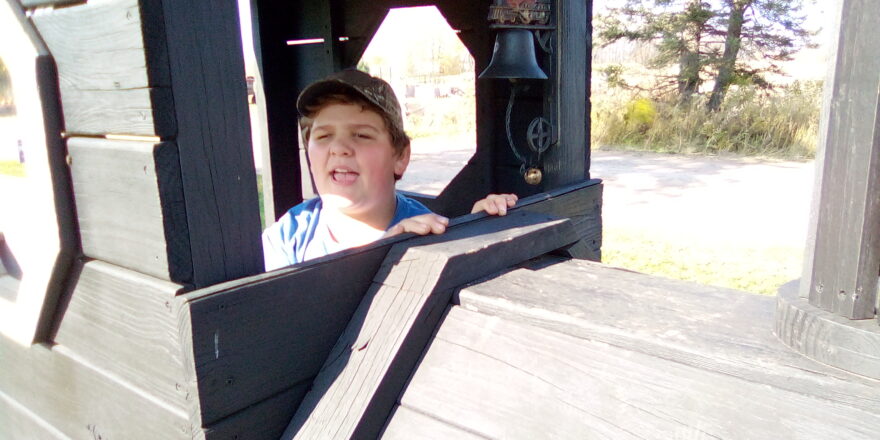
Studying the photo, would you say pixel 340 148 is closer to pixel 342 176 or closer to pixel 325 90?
pixel 342 176

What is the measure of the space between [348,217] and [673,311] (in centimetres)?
130

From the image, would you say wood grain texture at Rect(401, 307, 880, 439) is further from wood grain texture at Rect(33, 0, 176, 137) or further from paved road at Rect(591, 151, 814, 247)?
paved road at Rect(591, 151, 814, 247)

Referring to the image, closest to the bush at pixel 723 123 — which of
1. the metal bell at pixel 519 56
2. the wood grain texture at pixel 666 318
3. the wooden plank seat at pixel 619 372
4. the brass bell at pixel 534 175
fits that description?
the brass bell at pixel 534 175

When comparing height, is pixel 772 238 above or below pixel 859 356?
below

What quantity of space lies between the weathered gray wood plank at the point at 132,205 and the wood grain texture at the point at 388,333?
38 centimetres

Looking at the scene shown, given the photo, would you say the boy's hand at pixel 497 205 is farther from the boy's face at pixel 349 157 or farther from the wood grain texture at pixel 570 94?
the wood grain texture at pixel 570 94

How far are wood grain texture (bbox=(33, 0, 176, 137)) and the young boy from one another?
2.97 feet

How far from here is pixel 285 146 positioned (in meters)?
4.03

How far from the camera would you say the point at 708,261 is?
18.2 ft

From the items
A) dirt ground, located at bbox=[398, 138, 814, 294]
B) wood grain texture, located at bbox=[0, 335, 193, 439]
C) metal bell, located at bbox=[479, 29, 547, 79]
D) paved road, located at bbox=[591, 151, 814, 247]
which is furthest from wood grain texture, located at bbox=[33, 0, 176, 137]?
paved road, located at bbox=[591, 151, 814, 247]

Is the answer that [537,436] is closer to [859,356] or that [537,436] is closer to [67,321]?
[859,356]

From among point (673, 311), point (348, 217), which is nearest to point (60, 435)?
point (348, 217)

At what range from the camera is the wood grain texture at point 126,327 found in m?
1.32

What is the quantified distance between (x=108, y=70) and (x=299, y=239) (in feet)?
3.57
